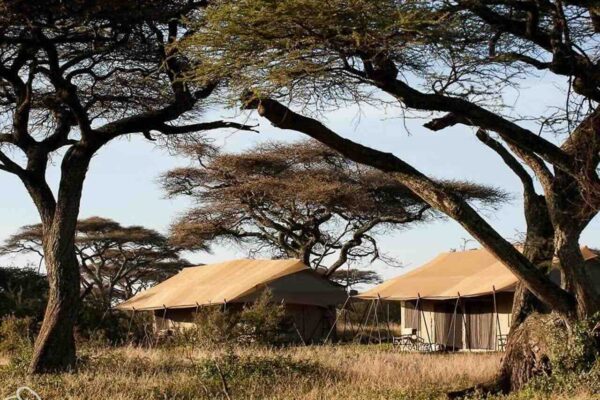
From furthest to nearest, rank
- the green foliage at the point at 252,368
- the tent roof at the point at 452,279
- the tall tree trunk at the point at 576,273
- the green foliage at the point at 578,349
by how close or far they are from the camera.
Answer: the tent roof at the point at 452,279, the green foliage at the point at 252,368, the tall tree trunk at the point at 576,273, the green foliage at the point at 578,349

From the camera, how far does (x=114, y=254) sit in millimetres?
43188

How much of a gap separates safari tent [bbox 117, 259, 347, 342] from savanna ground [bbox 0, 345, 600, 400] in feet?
36.8

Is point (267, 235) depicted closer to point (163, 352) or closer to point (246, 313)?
point (246, 313)

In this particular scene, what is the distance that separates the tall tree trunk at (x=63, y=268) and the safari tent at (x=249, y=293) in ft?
36.7

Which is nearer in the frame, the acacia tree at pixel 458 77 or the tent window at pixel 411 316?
the acacia tree at pixel 458 77

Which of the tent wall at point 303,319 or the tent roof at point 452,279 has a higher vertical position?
the tent roof at point 452,279

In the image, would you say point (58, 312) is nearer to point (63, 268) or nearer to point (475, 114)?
point (63, 268)

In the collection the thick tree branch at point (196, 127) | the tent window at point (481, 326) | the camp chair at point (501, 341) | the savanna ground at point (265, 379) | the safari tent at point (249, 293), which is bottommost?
the savanna ground at point (265, 379)

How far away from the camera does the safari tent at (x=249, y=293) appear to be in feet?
90.6

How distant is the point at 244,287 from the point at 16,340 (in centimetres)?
1019

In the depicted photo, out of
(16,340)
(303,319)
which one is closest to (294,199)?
(303,319)

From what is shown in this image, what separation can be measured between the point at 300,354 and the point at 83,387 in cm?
529

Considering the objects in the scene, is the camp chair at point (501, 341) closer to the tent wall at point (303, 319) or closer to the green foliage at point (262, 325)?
the green foliage at point (262, 325)

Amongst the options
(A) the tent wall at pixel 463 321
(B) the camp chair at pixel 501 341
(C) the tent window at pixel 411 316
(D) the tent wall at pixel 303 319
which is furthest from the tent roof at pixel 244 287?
(B) the camp chair at pixel 501 341
